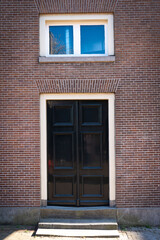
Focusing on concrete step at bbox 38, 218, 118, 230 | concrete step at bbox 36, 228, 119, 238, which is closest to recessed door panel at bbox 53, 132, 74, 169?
concrete step at bbox 38, 218, 118, 230

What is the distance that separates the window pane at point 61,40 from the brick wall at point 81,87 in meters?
0.45

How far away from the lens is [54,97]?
18.4ft

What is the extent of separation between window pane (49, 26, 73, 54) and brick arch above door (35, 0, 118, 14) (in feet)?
1.51

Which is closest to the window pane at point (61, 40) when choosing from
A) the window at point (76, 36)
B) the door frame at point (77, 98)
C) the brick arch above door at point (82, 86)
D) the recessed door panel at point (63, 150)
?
the window at point (76, 36)

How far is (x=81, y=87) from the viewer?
217 inches

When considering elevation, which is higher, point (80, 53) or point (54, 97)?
point (80, 53)

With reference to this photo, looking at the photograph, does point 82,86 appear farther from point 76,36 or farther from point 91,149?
point 91,149

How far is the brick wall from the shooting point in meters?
5.50

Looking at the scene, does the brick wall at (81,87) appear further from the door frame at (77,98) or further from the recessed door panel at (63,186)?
the recessed door panel at (63,186)

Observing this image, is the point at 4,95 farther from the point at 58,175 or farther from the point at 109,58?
the point at 109,58

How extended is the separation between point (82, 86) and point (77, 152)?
1.78m

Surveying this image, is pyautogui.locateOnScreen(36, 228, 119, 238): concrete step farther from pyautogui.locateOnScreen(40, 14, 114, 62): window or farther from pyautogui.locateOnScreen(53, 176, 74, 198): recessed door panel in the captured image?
pyautogui.locateOnScreen(40, 14, 114, 62): window

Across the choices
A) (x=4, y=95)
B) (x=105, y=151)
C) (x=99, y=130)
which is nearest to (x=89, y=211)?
(x=105, y=151)

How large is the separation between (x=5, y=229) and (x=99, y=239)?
2.34 m
